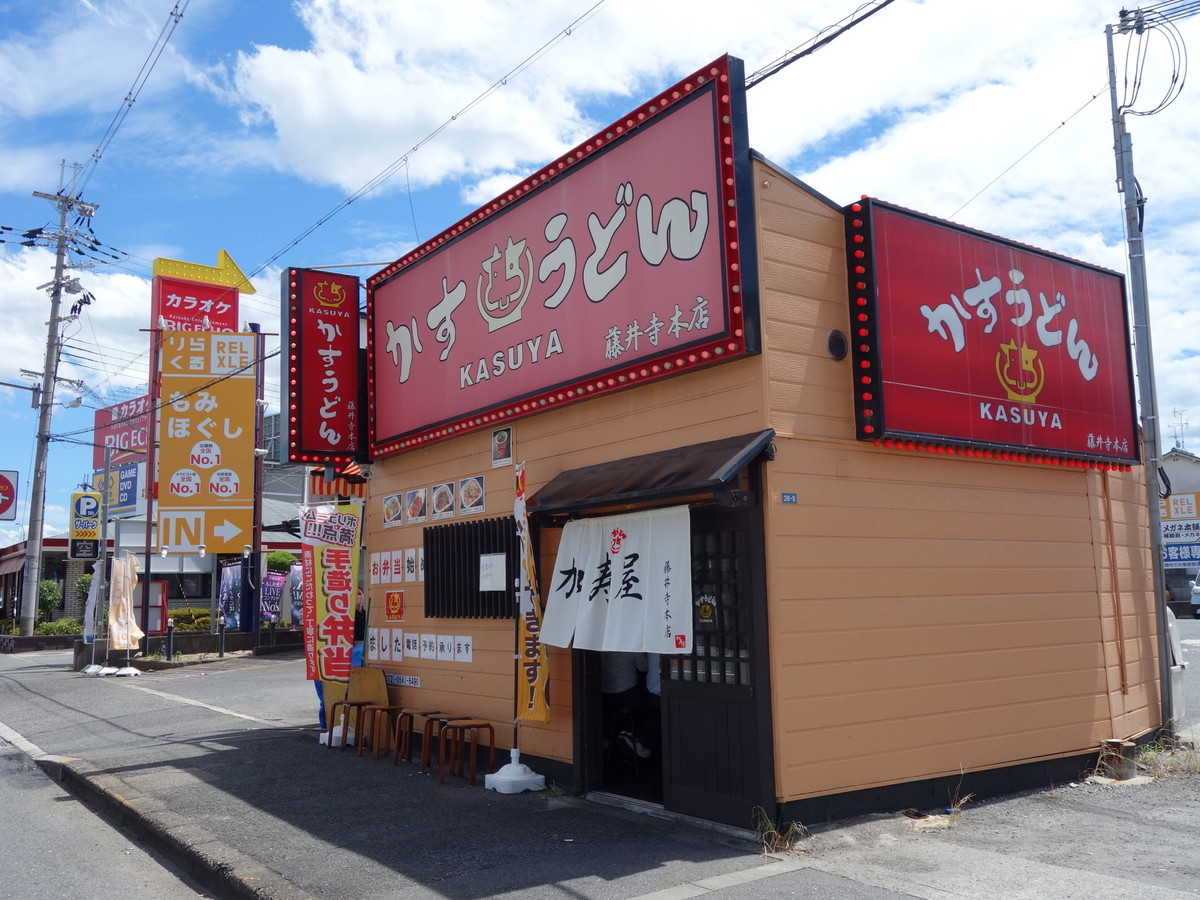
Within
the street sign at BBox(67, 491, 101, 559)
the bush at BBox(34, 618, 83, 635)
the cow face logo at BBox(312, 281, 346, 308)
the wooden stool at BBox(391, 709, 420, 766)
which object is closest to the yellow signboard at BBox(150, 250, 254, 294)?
the street sign at BBox(67, 491, 101, 559)

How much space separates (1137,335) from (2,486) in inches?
1313

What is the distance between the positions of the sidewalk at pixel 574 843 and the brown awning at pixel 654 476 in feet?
8.07

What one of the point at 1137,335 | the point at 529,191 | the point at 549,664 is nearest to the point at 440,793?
the point at 549,664

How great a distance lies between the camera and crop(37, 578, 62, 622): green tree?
34.6 metres

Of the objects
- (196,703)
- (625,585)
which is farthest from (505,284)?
(196,703)

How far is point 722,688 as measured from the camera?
23.3 feet

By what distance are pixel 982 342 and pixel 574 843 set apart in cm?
536

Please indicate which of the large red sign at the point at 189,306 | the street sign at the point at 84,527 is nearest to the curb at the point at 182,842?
the large red sign at the point at 189,306

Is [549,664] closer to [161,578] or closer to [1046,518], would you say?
[1046,518]

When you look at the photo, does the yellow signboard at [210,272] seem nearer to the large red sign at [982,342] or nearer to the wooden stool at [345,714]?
the wooden stool at [345,714]

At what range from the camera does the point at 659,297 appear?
25.5ft

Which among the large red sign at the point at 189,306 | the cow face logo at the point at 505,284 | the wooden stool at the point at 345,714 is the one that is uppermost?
the large red sign at the point at 189,306

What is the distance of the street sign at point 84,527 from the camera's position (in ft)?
96.9

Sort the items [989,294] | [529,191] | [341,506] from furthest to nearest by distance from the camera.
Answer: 1. [341,506]
2. [529,191]
3. [989,294]
